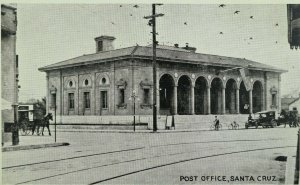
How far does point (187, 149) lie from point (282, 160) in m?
3.86

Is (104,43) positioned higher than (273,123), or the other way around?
(104,43)

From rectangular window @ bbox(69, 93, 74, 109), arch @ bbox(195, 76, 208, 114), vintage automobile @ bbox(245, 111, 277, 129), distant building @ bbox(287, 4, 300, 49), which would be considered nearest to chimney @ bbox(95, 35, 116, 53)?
rectangular window @ bbox(69, 93, 74, 109)

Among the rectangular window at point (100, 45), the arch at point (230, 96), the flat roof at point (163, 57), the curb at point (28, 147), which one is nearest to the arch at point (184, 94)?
the flat roof at point (163, 57)

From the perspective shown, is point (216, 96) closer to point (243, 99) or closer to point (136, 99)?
point (243, 99)

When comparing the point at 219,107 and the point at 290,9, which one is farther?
the point at 219,107

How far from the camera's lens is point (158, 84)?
31906 millimetres

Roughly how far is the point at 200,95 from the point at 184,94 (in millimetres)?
1920

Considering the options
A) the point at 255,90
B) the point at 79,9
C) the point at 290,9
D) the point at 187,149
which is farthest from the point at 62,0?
the point at 255,90

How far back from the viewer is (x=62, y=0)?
10734mm

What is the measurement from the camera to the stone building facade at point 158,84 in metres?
31.1

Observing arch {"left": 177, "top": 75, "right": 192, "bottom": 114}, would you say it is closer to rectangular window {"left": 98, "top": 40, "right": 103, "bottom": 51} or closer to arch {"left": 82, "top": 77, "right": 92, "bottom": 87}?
rectangular window {"left": 98, "top": 40, "right": 103, "bottom": 51}

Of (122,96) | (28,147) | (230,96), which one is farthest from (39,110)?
(28,147)

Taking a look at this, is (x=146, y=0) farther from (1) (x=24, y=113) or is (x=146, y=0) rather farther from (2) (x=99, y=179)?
(1) (x=24, y=113)

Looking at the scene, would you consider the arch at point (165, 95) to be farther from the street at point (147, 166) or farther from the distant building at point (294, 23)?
the distant building at point (294, 23)
